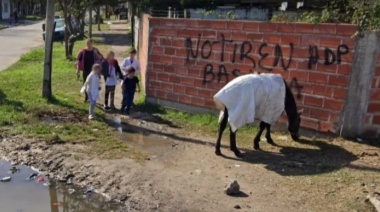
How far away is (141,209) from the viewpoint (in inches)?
205

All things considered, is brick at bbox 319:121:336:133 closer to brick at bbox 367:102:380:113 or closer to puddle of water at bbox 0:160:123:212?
brick at bbox 367:102:380:113

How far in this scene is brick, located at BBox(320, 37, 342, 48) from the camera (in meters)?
7.17

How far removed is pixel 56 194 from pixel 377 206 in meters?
3.78

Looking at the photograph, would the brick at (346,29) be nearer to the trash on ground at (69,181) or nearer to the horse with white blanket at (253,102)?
the horse with white blanket at (253,102)

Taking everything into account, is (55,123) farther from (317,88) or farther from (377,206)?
(377,206)

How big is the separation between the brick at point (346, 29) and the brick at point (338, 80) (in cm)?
67

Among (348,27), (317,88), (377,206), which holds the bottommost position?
(377,206)

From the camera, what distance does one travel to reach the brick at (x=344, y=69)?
7.12 metres

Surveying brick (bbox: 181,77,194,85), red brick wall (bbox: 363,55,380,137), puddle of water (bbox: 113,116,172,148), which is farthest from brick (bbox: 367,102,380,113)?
brick (bbox: 181,77,194,85)

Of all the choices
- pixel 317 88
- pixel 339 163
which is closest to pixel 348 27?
pixel 317 88

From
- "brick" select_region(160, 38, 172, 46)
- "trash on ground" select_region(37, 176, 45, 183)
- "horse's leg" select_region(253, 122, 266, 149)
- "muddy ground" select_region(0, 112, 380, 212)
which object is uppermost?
"brick" select_region(160, 38, 172, 46)

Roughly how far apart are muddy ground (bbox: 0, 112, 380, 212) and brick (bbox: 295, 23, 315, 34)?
178cm

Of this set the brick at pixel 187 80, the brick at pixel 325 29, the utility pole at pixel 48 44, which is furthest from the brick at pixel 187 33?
the utility pole at pixel 48 44

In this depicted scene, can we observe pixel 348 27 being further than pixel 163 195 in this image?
Yes
